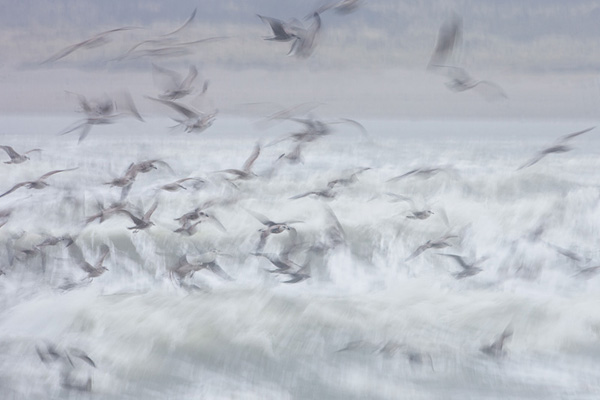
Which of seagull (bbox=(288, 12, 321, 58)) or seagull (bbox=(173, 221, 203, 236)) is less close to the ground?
seagull (bbox=(288, 12, 321, 58))

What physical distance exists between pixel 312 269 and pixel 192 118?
41 centimetres

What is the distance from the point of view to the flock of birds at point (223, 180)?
119 cm

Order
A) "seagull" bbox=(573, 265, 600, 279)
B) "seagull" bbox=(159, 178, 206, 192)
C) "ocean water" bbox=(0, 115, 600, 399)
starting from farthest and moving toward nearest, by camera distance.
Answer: "seagull" bbox=(159, 178, 206, 192)
"seagull" bbox=(573, 265, 600, 279)
"ocean water" bbox=(0, 115, 600, 399)

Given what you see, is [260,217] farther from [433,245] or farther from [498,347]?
[498,347]

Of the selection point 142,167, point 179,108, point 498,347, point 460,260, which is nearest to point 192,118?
point 179,108

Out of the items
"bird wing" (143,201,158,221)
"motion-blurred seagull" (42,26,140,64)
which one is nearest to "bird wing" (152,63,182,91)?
"motion-blurred seagull" (42,26,140,64)

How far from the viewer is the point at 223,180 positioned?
1266 millimetres

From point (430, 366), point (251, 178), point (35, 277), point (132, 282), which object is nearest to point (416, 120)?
point (251, 178)

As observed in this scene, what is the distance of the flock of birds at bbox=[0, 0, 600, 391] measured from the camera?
3.92 feet

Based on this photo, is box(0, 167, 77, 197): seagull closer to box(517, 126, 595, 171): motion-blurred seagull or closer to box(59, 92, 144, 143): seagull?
box(59, 92, 144, 143): seagull

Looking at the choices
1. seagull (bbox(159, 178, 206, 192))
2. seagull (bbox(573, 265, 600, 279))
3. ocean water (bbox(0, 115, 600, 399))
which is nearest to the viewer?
ocean water (bbox(0, 115, 600, 399))

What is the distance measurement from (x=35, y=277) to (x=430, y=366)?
2.43 ft

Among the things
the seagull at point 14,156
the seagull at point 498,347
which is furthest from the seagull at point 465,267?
the seagull at point 14,156

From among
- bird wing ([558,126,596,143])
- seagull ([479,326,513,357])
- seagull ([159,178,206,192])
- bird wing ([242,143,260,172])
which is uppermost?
bird wing ([558,126,596,143])
